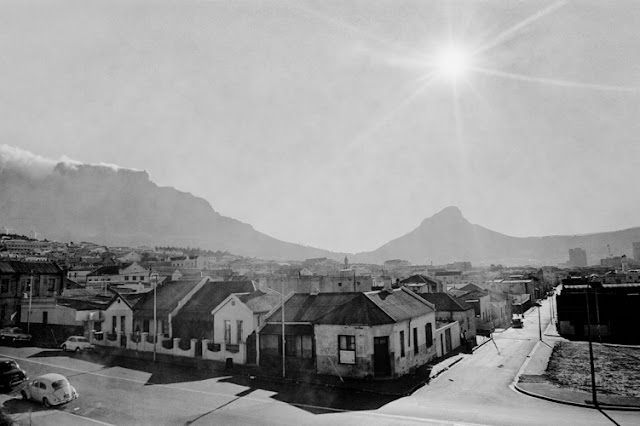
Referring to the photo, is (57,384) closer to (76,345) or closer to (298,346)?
(298,346)

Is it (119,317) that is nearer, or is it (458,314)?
(119,317)

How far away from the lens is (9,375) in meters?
30.4

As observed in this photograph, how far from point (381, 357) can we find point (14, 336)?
1694 inches

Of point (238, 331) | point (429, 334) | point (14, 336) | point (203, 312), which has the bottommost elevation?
point (14, 336)

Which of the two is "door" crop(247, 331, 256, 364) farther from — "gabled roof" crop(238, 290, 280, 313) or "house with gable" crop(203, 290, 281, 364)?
"gabled roof" crop(238, 290, 280, 313)

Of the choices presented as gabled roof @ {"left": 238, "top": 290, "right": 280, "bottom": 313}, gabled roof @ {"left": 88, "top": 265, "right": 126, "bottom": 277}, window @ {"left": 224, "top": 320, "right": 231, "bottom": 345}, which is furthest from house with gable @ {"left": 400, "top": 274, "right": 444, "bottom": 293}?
gabled roof @ {"left": 88, "top": 265, "right": 126, "bottom": 277}

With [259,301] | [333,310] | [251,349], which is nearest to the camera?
[333,310]

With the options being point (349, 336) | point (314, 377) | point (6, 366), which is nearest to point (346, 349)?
point (349, 336)

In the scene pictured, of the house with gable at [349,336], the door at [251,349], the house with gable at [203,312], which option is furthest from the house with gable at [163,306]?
the house with gable at [349,336]

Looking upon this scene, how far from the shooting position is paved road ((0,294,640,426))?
919 inches

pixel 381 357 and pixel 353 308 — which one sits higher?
pixel 353 308

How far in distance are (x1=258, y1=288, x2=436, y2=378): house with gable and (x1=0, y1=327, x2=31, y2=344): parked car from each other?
31436 mm

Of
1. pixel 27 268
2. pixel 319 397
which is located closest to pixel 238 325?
pixel 319 397

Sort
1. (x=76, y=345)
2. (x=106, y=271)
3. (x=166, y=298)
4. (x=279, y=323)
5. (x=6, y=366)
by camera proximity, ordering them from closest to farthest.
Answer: (x=6, y=366)
(x=279, y=323)
(x=76, y=345)
(x=166, y=298)
(x=106, y=271)
